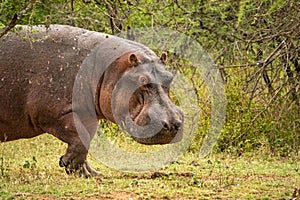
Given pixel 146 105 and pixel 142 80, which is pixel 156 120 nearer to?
pixel 146 105

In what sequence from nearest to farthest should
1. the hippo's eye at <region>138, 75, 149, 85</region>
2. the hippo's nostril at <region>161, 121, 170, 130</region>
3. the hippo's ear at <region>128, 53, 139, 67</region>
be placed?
the hippo's nostril at <region>161, 121, 170, 130</region>, the hippo's eye at <region>138, 75, 149, 85</region>, the hippo's ear at <region>128, 53, 139, 67</region>

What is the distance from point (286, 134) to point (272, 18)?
1541 millimetres

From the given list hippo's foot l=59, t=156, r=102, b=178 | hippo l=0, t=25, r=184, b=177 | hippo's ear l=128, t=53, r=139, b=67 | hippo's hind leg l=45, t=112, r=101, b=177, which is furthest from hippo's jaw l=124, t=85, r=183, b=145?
hippo's foot l=59, t=156, r=102, b=178

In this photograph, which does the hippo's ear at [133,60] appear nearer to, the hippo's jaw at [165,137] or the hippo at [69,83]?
the hippo at [69,83]

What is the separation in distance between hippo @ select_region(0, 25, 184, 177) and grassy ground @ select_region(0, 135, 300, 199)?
1.29ft

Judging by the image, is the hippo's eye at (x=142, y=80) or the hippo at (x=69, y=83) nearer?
the hippo's eye at (x=142, y=80)

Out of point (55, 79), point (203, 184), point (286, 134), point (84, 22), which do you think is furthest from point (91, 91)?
point (84, 22)

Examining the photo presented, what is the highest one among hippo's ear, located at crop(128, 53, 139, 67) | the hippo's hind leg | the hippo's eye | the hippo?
hippo's ear, located at crop(128, 53, 139, 67)

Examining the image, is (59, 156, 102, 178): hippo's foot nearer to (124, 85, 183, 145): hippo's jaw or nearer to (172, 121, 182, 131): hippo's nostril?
(124, 85, 183, 145): hippo's jaw

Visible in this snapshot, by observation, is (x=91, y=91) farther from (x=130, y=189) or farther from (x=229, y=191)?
(x=229, y=191)

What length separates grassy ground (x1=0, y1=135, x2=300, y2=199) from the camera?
17.7 feet

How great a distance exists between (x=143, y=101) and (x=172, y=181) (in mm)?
801

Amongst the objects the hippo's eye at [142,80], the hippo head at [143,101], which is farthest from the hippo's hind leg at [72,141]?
the hippo's eye at [142,80]

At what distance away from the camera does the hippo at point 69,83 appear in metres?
6.14
